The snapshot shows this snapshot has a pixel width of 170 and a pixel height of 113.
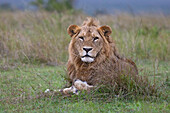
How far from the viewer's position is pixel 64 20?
10.7 meters

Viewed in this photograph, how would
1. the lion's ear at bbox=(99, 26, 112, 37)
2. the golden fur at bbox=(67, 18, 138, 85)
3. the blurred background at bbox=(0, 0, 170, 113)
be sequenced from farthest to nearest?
the lion's ear at bbox=(99, 26, 112, 37)
the golden fur at bbox=(67, 18, 138, 85)
the blurred background at bbox=(0, 0, 170, 113)

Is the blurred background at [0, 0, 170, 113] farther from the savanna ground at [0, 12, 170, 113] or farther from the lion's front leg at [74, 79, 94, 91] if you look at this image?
the lion's front leg at [74, 79, 94, 91]

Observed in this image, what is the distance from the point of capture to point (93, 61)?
16.6 ft

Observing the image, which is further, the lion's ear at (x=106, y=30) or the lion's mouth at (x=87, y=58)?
the lion's ear at (x=106, y=30)

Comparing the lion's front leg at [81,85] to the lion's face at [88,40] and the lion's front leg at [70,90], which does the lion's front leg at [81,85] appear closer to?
the lion's front leg at [70,90]

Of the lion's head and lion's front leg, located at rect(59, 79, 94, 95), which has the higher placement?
the lion's head

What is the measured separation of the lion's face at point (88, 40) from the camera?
16.2ft

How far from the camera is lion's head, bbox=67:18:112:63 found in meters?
4.95

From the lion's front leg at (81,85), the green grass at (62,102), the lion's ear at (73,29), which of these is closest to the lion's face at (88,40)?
the lion's ear at (73,29)

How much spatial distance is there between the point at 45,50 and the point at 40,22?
2.90 m

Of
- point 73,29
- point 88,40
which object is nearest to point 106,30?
point 88,40

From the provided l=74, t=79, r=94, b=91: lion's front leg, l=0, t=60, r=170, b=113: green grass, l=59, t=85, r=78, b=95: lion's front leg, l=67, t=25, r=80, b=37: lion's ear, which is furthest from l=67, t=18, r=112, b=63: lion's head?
l=0, t=60, r=170, b=113: green grass

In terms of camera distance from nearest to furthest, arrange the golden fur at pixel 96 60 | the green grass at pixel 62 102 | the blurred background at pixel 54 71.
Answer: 1. the green grass at pixel 62 102
2. the blurred background at pixel 54 71
3. the golden fur at pixel 96 60

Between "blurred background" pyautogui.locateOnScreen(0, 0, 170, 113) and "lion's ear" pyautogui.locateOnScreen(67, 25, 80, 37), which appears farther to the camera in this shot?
"lion's ear" pyautogui.locateOnScreen(67, 25, 80, 37)
